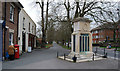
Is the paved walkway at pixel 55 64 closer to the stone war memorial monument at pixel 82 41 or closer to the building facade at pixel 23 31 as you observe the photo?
the stone war memorial monument at pixel 82 41

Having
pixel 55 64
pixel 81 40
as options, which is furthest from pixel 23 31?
pixel 55 64

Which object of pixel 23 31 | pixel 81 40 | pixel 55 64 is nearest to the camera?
pixel 55 64

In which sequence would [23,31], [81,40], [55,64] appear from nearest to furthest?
1. [55,64]
2. [81,40]
3. [23,31]

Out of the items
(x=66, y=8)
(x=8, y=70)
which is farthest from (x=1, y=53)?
(x=66, y=8)

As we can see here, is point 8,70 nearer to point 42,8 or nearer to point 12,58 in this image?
point 12,58

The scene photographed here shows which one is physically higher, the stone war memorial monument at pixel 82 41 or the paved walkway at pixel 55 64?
the stone war memorial monument at pixel 82 41

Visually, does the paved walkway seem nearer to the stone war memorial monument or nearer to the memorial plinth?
the stone war memorial monument

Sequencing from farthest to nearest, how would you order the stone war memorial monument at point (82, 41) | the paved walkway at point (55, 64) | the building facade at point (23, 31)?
the building facade at point (23, 31) < the stone war memorial monument at point (82, 41) < the paved walkway at point (55, 64)

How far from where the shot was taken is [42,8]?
23906 mm

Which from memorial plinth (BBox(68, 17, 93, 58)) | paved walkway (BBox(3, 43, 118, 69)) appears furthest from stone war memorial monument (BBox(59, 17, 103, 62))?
paved walkway (BBox(3, 43, 118, 69))

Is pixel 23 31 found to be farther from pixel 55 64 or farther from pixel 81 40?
pixel 55 64

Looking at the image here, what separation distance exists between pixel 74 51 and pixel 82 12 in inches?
400

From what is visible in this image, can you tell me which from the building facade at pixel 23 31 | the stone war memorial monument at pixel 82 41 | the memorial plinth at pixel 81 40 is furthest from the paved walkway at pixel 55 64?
the building facade at pixel 23 31

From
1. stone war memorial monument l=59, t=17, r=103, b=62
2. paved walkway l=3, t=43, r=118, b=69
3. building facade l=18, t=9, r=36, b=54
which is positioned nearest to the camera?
paved walkway l=3, t=43, r=118, b=69
